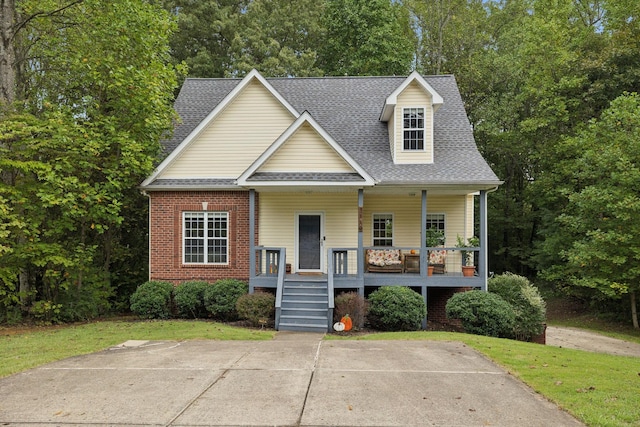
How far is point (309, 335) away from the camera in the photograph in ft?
36.7

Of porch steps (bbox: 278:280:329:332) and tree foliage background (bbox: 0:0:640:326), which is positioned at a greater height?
tree foliage background (bbox: 0:0:640:326)

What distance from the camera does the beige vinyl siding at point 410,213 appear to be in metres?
15.5

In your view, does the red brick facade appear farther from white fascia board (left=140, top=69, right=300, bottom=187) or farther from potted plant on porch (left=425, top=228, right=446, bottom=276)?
potted plant on porch (left=425, top=228, right=446, bottom=276)

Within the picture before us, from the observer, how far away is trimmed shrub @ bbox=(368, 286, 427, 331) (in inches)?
478

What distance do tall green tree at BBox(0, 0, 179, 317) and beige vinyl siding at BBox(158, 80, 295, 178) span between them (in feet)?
4.12

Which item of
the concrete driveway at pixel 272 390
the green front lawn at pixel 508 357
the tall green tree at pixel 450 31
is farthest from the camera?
the tall green tree at pixel 450 31

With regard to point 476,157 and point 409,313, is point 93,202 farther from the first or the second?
point 476,157

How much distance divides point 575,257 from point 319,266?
413 inches

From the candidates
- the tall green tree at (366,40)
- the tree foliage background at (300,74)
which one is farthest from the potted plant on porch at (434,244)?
the tall green tree at (366,40)

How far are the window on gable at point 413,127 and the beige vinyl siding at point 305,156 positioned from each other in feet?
10.1

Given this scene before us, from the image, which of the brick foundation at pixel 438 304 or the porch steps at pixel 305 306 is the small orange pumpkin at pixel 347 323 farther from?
the brick foundation at pixel 438 304

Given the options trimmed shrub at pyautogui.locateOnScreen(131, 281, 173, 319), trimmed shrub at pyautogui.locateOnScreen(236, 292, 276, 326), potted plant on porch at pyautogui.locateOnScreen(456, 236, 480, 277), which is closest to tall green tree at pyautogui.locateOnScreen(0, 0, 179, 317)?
trimmed shrub at pyautogui.locateOnScreen(131, 281, 173, 319)

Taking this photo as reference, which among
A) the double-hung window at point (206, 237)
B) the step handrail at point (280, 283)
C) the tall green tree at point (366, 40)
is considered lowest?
the step handrail at point (280, 283)

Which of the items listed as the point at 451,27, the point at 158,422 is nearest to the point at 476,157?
the point at 158,422
